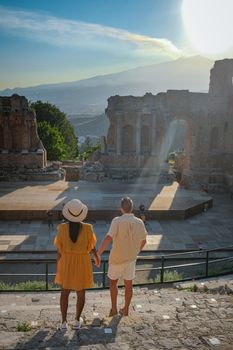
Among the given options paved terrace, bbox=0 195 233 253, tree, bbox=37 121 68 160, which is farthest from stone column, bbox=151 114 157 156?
tree, bbox=37 121 68 160

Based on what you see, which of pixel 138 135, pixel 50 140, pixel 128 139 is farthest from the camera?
pixel 50 140

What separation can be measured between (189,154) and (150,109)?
4442 mm

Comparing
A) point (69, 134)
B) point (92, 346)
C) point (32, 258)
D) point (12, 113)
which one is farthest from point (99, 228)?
point (69, 134)

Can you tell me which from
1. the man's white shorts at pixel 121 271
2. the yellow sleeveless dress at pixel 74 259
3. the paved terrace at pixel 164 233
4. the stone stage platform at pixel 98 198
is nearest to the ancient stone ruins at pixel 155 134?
the stone stage platform at pixel 98 198

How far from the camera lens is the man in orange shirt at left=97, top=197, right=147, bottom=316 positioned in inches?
219

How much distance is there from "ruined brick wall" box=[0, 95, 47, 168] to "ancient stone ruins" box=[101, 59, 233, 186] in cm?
535

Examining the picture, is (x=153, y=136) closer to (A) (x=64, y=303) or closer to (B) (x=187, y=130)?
(B) (x=187, y=130)

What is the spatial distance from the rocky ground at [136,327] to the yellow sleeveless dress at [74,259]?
2.00 feet

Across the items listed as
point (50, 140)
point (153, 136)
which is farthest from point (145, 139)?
point (50, 140)

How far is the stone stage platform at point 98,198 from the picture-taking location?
17.6 metres

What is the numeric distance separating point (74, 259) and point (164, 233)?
11416 mm

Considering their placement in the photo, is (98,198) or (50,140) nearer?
(98,198)

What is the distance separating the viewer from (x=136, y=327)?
5074 mm

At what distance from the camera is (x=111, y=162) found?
93.0 ft
